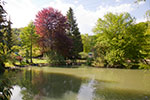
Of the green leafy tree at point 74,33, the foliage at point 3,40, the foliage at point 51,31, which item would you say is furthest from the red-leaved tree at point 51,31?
the foliage at point 3,40

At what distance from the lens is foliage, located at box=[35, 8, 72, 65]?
1761cm

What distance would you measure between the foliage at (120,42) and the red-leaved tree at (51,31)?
5295mm

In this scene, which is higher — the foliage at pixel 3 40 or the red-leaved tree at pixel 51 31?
→ the red-leaved tree at pixel 51 31

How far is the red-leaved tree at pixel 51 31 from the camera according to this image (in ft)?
57.8

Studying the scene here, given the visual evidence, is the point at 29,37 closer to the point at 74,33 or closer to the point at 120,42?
the point at 74,33

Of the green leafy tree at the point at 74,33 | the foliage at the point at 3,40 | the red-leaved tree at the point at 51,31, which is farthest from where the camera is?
the green leafy tree at the point at 74,33

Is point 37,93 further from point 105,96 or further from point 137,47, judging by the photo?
point 137,47

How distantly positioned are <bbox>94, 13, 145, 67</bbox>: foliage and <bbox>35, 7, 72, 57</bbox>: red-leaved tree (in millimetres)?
5295

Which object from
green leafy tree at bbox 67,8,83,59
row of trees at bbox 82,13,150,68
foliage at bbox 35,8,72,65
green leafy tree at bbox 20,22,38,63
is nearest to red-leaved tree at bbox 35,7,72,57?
foliage at bbox 35,8,72,65

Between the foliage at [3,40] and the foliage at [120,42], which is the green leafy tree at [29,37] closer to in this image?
the foliage at [3,40]

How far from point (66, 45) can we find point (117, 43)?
7.33 meters

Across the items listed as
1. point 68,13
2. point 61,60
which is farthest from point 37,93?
point 68,13

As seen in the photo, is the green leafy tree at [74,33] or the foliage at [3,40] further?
the green leafy tree at [74,33]

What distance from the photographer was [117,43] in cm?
1592
